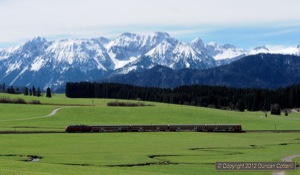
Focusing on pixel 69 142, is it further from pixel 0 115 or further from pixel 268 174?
pixel 0 115

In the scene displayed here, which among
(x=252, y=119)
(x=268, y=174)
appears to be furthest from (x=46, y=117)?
(x=268, y=174)

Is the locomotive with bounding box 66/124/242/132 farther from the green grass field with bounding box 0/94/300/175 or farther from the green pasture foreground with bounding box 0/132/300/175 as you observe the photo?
the green pasture foreground with bounding box 0/132/300/175

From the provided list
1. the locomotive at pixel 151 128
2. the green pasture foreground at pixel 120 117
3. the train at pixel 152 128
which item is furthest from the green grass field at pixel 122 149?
the locomotive at pixel 151 128

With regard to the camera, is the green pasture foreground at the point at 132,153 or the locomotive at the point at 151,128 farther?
the locomotive at the point at 151,128

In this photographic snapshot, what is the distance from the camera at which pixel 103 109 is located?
176m

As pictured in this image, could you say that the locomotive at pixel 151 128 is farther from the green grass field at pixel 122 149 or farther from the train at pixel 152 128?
the green grass field at pixel 122 149

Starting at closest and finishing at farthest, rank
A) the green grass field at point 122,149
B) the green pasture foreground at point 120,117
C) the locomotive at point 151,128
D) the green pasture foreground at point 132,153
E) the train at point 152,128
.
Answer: the green grass field at point 122,149 < the green pasture foreground at point 132,153 < the train at point 152,128 < the locomotive at point 151,128 < the green pasture foreground at point 120,117

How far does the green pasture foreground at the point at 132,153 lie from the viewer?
59594 millimetres

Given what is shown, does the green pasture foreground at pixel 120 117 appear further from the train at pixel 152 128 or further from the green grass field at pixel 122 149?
the train at pixel 152 128

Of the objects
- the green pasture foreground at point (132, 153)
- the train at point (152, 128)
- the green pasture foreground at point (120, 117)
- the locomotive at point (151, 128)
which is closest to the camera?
the green pasture foreground at point (132, 153)

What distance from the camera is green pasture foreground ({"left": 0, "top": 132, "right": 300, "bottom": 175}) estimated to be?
5959 cm

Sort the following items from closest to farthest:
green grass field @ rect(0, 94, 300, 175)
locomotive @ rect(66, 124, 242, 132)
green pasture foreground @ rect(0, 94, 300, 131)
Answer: green grass field @ rect(0, 94, 300, 175)
locomotive @ rect(66, 124, 242, 132)
green pasture foreground @ rect(0, 94, 300, 131)

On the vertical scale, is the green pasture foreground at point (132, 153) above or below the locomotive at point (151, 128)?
above

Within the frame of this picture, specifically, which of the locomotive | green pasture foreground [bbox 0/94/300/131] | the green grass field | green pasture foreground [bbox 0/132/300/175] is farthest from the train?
green pasture foreground [bbox 0/132/300/175]
